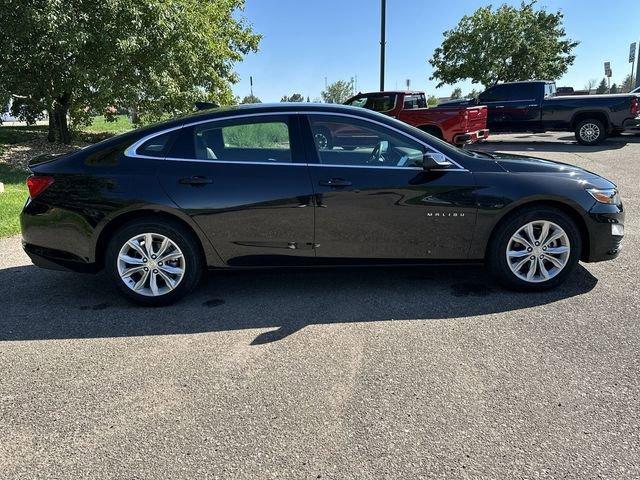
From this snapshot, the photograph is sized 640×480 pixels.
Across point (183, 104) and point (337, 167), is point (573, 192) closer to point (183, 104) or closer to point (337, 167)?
point (337, 167)

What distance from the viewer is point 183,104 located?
14.8 metres

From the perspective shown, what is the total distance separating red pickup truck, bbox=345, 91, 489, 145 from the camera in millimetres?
13586

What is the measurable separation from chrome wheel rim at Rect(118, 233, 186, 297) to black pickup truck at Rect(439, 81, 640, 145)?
14.9 metres

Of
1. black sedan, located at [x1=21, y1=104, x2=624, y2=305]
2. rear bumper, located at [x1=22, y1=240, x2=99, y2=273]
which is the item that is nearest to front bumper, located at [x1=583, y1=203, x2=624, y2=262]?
black sedan, located at [x1=21, y1=104, x2=624, y2=305]

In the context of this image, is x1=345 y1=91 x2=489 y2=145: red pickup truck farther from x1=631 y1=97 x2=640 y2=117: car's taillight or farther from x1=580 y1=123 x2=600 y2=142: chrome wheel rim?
x1=631 y1=97 x2=640 y2=117: car's taillight

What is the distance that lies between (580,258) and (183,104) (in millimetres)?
12765

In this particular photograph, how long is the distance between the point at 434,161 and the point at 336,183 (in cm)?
79

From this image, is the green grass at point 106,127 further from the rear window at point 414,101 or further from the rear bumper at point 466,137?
the rear bumper at point 466,137

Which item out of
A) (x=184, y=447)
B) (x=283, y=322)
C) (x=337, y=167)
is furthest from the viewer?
(x=337, y=167)

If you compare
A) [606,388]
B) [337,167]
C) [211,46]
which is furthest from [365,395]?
[211,46]

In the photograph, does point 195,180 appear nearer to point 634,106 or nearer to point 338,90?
point 634,106

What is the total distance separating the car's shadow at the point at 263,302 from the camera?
12.6 ft

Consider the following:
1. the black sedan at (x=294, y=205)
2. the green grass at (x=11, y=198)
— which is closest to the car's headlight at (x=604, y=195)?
the black sedan at (x=294, y=205)

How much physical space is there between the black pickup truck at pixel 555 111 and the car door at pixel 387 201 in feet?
43.8
